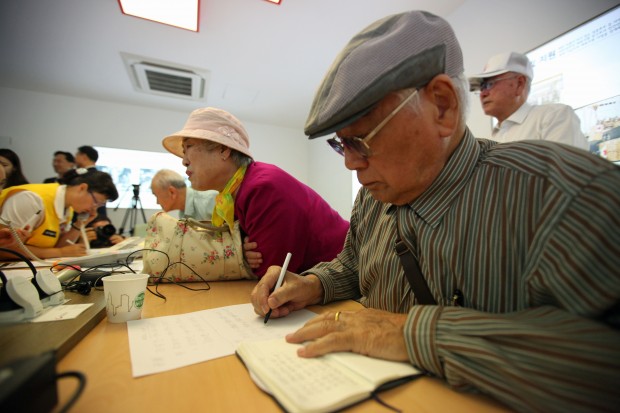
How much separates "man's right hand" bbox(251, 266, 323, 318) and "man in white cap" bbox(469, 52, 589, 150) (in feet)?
6.38

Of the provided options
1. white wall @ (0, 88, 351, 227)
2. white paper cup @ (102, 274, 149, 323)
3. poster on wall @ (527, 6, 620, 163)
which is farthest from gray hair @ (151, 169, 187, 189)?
poster on wall @ (527, 6, 620, 163)

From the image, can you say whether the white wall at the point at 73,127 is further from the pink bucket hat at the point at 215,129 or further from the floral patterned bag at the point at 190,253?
the floral patterned bag at the point at 190,253

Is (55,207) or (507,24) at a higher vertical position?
(507,24)

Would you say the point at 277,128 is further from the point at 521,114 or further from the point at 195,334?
the point at 195,334

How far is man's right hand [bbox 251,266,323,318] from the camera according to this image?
79 centimetres

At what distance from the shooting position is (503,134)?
216cm

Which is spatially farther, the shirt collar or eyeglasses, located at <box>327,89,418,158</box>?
the shirt collar

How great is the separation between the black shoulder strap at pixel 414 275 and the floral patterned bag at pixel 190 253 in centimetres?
84

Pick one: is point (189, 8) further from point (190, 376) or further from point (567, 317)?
point (567, 317)

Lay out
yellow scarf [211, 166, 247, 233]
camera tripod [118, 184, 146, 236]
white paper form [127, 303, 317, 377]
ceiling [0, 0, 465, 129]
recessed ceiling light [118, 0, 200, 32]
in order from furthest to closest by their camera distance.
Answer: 1. camera tripod [118, 184, 146, 236]
2. ceiling [0, 0, 465, 129]
3. recessed ceiling light [118, 0, 200, 32]
4. yellow scarf [211, 166, 247, 233]
5. white paper form [127, 303, 317, 377]

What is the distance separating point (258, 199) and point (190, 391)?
941 mm

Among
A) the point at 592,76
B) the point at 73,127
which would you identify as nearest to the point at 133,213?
the point at 73,127

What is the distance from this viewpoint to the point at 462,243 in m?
0.61

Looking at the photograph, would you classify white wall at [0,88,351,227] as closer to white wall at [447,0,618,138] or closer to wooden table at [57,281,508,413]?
white wall at [447,0,618,138]
